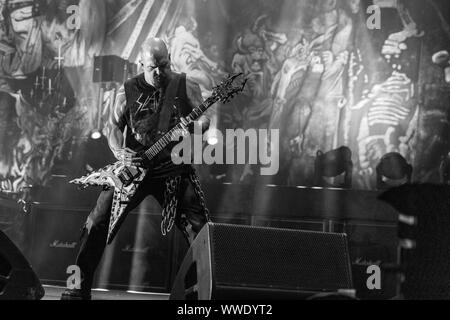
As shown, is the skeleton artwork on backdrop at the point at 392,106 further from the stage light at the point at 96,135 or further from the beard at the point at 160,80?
the stage light at the point at 96,135

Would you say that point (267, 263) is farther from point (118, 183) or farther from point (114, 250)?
point (114, 250)

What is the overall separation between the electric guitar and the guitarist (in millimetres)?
46

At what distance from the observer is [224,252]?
11.0 ft

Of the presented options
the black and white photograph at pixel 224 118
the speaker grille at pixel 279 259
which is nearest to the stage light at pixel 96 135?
the black and white photograph at pixel 224 118

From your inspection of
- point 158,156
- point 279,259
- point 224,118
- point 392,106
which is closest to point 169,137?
point 158,156

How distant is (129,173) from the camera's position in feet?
16.6

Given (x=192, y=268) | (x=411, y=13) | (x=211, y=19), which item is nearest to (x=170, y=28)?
(x=211, y=19)

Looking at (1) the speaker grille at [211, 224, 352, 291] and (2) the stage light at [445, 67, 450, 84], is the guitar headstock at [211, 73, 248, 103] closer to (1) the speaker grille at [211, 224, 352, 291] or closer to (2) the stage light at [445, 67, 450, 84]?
(1) the speaker grille at [211, 224, 352, 291]

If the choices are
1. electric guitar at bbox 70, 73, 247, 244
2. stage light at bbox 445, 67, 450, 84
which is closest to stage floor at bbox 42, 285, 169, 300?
electric guitar at bbox 70, 73, 247, 244

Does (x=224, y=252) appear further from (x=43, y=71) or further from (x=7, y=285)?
(x=43, y=71)

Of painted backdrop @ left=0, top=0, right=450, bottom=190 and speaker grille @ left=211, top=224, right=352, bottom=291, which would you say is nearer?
speaker grille @ left=211, top=224, right=352, bottom=291

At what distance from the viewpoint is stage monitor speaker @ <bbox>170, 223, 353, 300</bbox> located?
330 cm

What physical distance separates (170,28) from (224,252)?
12.4ft

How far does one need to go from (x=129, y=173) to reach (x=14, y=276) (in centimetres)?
143
